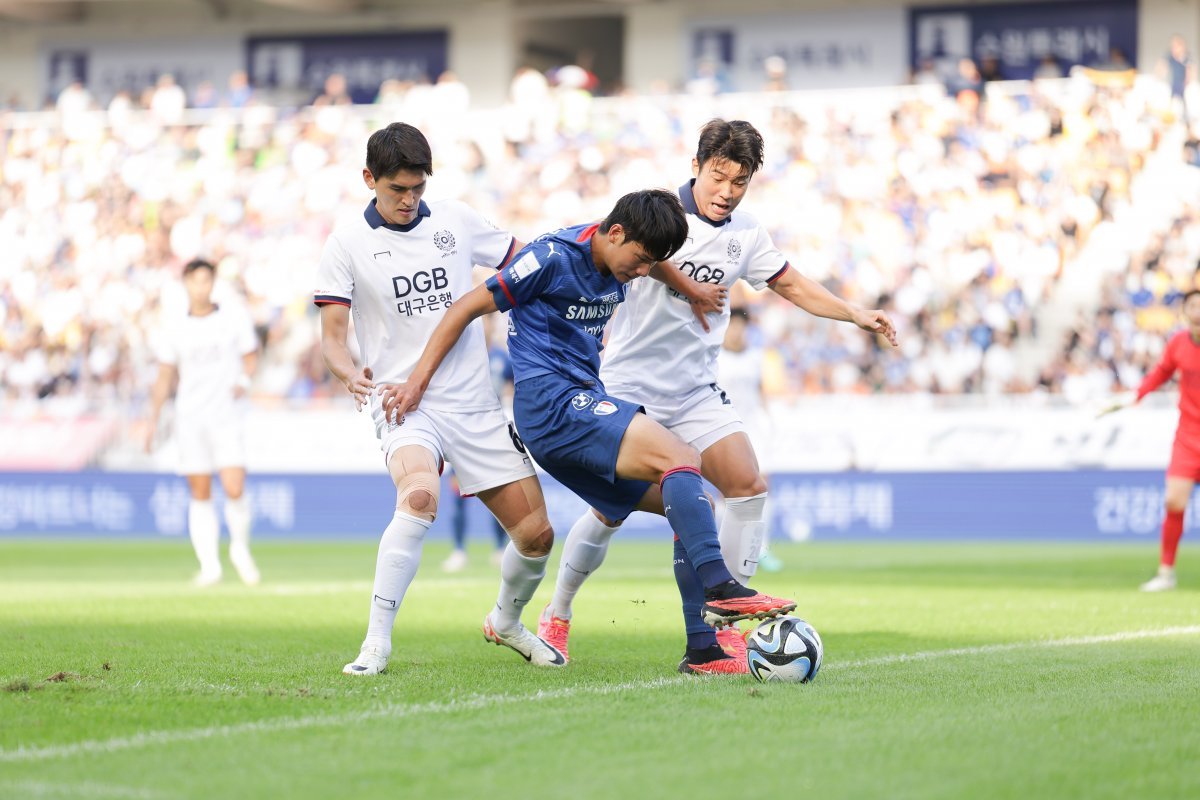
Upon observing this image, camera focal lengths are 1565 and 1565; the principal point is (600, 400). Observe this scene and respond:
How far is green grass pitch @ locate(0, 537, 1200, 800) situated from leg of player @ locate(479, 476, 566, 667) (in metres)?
0.13

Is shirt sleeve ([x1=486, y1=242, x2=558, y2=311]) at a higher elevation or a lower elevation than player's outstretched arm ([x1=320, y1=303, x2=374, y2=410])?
higher

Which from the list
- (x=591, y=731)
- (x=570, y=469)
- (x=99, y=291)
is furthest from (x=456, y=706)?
(x=99, y=291)

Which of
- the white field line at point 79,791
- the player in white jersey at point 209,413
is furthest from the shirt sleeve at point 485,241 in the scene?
the player in white jersey at point 209,413

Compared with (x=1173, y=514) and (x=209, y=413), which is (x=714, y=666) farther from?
(x=209, y=413)

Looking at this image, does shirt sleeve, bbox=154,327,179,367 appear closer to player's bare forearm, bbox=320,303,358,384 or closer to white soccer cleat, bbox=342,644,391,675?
player's bare forearm, bbox=320,303,358,384

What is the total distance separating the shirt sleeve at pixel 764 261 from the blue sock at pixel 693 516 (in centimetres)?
148

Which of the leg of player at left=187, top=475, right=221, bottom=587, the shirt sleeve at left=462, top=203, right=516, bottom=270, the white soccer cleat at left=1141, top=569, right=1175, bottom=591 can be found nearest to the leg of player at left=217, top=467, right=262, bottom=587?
the leg of player at left=187, top=475, right=221, bottom=587

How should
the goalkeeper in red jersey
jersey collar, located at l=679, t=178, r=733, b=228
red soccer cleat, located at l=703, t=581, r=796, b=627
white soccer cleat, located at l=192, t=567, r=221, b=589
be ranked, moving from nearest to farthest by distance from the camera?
red soccer cleat, located at l=703, t=581, r=796, b=627 → jersey collar, located at l=679, t=178, r=733, b=228 → the goalkeeper in red jersey → white soccer cleat, located at l=192, t=567, r=221, b=589

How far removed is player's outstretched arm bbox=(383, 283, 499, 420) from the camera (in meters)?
6.33

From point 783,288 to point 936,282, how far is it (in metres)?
16.1

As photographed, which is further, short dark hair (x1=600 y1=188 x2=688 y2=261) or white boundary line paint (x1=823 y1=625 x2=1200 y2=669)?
white boundary line paint (x1=823 y1=625 x2=1200 y2=669)

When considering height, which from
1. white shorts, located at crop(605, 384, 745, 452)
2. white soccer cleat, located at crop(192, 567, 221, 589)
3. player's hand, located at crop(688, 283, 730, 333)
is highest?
player's hand, located at crop(688, 283, 730, 333)

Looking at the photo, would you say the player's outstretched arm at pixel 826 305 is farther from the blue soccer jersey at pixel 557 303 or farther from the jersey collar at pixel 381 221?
the jersey collar at pixel 381 221

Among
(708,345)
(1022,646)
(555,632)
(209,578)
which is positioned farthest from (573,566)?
(209,578)
